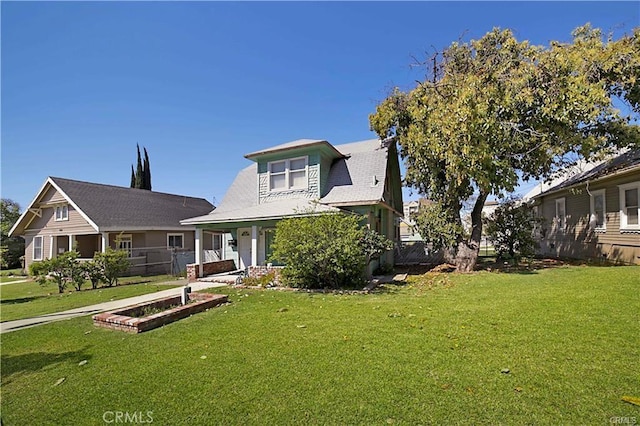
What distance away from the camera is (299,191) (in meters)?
15.3

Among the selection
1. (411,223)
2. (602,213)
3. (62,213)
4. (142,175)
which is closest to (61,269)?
(62,213)

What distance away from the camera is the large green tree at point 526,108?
11.3m

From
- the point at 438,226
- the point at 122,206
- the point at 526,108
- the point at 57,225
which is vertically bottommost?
the point at 438,226

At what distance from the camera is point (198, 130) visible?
17969 millimetres

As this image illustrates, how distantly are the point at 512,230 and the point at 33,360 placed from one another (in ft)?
61.8

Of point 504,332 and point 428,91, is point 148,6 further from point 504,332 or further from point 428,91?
point 504,332

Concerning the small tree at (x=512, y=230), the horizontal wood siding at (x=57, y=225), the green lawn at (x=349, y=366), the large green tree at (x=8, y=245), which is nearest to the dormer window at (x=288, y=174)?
the green lawn at (x=349, y=366)

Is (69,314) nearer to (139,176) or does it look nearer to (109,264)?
(109,264)

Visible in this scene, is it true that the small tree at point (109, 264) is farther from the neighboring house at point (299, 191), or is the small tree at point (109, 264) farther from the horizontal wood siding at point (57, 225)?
the horizontal wood siding at point (57, 225)

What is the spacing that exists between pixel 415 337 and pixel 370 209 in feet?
29.5

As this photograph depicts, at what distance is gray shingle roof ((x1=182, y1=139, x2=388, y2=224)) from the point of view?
44.6 feet

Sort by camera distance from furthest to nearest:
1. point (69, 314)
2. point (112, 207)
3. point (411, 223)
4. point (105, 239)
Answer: point (411, 223), point (112, 207), point (105, 239), point (69, 314)

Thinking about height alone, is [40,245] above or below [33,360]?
above

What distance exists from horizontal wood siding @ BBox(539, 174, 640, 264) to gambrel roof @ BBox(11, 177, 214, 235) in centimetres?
2529
